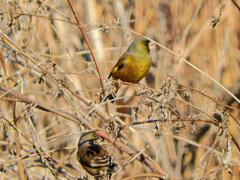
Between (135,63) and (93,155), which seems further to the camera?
(135,63)

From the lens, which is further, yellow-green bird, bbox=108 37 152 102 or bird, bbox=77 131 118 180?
yellow-green bird, bbox=108 37 152 102

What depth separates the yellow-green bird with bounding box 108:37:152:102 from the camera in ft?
11.9

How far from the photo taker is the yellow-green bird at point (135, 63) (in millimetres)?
3617

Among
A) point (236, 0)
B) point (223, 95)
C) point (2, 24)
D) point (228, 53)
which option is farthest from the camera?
point (228, 53)

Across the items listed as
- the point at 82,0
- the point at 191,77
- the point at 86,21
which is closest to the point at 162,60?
the point at 191,77

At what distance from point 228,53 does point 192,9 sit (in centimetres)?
100

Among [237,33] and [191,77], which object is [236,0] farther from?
[237,33]

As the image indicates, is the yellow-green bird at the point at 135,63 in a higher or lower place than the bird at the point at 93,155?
higher

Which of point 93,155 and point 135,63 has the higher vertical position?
point 135,63

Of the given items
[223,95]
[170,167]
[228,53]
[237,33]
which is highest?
[237,33]

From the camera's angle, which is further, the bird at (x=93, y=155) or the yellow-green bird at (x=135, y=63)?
the yellow-green bird at (x=135, y=63)

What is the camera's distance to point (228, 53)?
5.98m

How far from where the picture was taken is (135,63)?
3.65 metres

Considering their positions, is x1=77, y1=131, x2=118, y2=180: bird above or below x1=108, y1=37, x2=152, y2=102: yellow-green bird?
below
